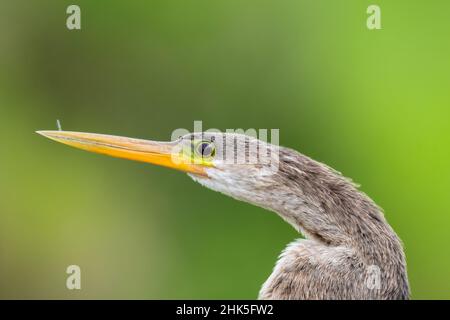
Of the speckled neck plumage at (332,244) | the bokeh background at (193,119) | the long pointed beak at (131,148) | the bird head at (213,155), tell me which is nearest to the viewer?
the speckled neck plumage at (332,244)

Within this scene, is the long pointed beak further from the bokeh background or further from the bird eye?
the bokeh background

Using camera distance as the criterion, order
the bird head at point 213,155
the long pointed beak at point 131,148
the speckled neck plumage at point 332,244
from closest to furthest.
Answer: the speckled neck plumage at point 332,244 < the bird head at point 213,155 < the long pointed beak at point 131,148

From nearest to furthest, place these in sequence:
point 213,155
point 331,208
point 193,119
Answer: point 331,208 < point 213,155 < point 193,119

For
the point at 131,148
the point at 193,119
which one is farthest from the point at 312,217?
the point at 193,119

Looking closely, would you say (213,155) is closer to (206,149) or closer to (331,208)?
(206,149)

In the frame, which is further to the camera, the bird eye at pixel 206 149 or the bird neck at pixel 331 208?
the bird eye at pixel 206 149

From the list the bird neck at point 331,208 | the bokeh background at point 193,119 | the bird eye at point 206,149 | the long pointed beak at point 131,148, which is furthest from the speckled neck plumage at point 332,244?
the bokeh background at point 193,119

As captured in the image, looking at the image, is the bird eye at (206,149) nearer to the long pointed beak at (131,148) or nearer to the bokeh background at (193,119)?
the long pointed beak at (131,148)

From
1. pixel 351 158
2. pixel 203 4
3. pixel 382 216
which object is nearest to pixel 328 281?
pixel 382 216
